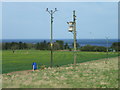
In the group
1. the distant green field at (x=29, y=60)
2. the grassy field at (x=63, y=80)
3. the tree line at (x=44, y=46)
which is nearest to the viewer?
the grassy field at (x=63, y=80)

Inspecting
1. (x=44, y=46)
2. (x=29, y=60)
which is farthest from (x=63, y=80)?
(x=44, y=46)

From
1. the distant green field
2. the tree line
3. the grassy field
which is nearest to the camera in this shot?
the grassy field

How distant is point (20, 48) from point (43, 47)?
290 inches

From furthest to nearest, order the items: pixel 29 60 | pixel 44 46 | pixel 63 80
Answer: pixel 44 46 < pixel 29 60 < pixel 63 80

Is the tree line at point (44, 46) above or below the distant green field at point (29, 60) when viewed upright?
above

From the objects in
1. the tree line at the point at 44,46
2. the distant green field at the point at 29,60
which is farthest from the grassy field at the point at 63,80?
the tree line at the point at 44,46

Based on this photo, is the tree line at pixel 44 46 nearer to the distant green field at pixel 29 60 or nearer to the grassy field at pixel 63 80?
the distant green field at pixel 29 60

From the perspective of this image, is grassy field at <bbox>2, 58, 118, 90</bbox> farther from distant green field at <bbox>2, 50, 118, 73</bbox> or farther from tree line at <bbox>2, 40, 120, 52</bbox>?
tree line at <bbox>2, 40, 120, 52</bbox>

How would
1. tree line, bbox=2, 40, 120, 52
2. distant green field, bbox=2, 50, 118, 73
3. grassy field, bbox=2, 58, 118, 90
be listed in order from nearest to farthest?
grassy field, bbox=2, 58, 118, 90
distant green field, bbox=2, 50, 118, 73
tree line, bbox=2, 40, 120, 52

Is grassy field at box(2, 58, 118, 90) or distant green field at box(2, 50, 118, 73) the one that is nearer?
grassy field at box(2, 58, 118, 90)

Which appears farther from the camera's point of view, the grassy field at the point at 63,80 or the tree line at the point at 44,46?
the tree line at the point at 44,46

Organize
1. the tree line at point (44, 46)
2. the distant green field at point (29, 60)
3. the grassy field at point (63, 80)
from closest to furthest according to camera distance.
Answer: the grassy field at point (63, 80)
the distant green field at point (29, 60)
the tree line at point (44, 46)

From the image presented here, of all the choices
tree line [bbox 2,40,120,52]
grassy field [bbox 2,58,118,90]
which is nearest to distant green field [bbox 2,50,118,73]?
grassy field [bbox 2,58,118,90]

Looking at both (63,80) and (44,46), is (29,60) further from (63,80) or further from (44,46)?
(44,46)
